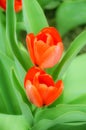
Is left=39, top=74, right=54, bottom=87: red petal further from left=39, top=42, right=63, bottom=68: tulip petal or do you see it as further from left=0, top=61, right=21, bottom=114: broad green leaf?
left=0, top=61, right=21, bottom=114: broad green leaf

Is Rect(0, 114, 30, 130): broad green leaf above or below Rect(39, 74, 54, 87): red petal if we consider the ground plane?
below

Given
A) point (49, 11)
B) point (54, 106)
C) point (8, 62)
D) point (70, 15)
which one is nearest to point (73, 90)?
point (54, 106)

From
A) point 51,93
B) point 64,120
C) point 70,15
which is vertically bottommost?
point 70,15

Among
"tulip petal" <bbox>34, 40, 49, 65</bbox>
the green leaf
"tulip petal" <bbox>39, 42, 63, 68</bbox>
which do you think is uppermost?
"tulip petal" <bbox>34, 40, 49, 65</bbox>

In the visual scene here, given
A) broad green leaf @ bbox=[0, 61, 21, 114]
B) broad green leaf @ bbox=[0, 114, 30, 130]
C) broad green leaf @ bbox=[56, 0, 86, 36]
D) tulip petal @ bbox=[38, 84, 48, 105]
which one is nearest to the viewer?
tulip petal @ bbox=[38, 84, 48, 105]

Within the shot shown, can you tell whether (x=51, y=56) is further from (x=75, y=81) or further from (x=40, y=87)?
(x=75, y=81)

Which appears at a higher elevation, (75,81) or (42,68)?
(42,68)

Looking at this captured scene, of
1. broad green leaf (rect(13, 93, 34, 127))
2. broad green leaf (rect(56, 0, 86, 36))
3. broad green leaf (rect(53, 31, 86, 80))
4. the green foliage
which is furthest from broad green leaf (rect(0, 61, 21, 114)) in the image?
broad green leaf (rect(56, 0, 86, 36))

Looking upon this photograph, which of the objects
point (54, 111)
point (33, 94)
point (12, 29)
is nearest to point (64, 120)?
point (54, 111)

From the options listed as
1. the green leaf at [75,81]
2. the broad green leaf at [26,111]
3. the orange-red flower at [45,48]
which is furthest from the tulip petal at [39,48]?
the green leaf at [75,81]
